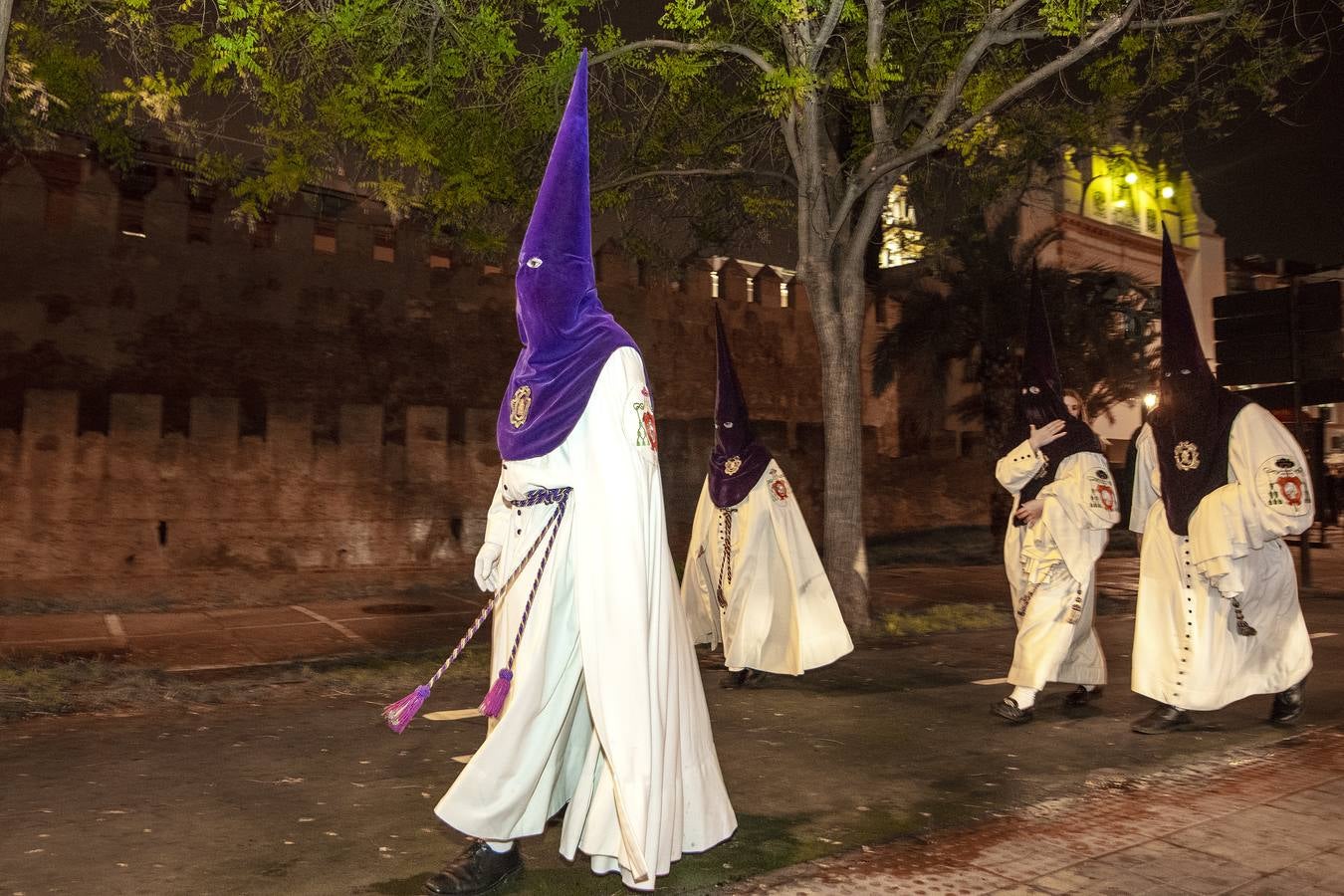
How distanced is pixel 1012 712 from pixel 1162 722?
31.2 inches

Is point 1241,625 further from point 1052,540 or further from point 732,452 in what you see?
point 732,452

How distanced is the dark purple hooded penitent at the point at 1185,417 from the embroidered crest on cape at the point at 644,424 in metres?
3.88

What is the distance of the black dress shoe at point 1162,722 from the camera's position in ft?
20.1

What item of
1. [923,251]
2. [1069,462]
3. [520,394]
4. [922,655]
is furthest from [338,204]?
[520,394]

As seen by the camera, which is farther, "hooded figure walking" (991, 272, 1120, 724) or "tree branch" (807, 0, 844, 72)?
"tree branch" (807, 0, 844, 72)

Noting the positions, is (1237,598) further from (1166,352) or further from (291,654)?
(291,654)

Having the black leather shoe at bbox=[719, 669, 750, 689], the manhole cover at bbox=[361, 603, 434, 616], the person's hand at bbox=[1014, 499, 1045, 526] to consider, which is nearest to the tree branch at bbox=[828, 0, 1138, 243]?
the person's hand at bbox=[1014, 499, 1045, 526]

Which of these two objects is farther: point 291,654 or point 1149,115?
point 1149,115

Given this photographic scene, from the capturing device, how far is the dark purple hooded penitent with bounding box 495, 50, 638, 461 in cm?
375

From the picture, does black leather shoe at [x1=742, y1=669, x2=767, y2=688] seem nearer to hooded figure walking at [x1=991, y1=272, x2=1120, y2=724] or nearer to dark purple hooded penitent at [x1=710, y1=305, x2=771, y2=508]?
dark purple hooded penitent at [x1=710, y1=305, x2=771, y2=508]

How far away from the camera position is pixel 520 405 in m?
3.89

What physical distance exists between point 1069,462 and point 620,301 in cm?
1533

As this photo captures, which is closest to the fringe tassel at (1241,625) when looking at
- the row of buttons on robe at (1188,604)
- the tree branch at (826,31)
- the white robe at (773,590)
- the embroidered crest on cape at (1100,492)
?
the row of buttons on robe at (1188,604)

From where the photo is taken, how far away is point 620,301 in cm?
2158
